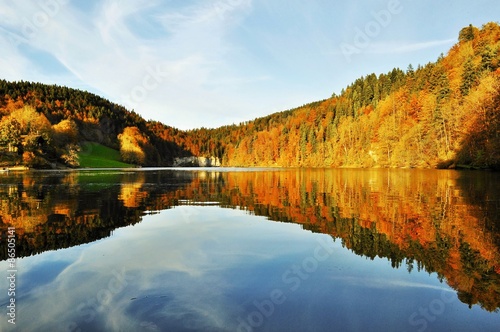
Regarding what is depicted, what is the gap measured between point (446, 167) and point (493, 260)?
82.3 meters

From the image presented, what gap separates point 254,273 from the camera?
9203 millimetres

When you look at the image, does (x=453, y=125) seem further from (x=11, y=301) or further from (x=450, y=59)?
(x=11, y=301)

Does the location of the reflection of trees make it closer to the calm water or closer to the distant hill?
the calm water

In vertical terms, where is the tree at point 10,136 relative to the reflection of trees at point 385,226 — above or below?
above

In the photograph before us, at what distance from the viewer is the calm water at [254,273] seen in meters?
6.49

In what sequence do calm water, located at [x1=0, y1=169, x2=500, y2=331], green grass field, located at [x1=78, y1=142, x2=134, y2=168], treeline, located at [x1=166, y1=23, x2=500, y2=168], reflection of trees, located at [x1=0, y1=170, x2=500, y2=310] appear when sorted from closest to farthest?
calm water, located at [x1=0, y1=169, x2=500, y2=331]
reflection of trees, located at [x1=0, y1=170, x2=500, y2=310]
treeline, located at [x1=166, y1=23, x2=500, y2=168]
green grass field, located at [x1=78, y1=142, x2=134, y2=168]

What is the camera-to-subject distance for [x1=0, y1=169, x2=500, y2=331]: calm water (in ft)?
21.3

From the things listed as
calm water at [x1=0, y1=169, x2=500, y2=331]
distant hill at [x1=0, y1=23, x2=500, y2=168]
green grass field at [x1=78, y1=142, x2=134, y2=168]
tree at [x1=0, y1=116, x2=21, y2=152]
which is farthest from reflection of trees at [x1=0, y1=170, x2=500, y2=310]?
green grass field at [x1=78, y1=142, x2=134, y2=168]

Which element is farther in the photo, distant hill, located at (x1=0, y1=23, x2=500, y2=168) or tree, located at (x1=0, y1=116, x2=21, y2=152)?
tree, located at (x1=0, y1=116, x2=21, y2=152)

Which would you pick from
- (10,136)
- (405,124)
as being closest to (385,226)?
(405,124)

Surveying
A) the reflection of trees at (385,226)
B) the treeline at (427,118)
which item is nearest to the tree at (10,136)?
the reflection of trees at (385,226)

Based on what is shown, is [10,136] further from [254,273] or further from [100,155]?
[254,273]

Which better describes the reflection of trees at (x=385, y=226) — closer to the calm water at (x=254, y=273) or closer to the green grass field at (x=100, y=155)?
the calm water at (x=254, y=273)

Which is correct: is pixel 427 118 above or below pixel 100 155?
above
